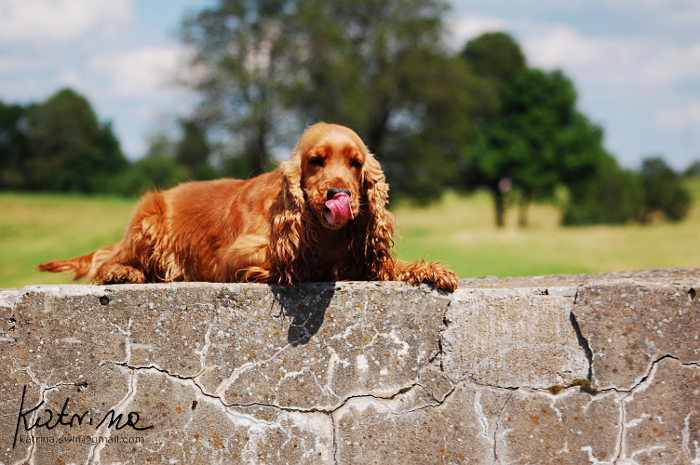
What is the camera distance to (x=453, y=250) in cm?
2383

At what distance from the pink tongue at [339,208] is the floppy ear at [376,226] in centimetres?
44

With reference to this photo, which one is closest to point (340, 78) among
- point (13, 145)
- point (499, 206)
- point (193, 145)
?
point (193, 145)

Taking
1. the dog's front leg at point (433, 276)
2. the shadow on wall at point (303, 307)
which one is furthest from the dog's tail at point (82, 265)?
the dog's front leg at point (433, 276)

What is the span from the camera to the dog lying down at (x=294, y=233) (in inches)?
140

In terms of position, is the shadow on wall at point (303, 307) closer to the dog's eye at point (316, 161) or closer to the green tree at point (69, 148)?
the dog's eye at point (316, 161)

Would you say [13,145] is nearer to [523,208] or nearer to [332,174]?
A: [523,208]

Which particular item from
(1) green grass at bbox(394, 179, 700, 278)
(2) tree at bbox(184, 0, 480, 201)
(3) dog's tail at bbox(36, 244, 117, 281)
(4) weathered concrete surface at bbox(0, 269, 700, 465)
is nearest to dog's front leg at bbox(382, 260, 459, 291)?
(4) weathered concrete surface at bbox(0, 269, 700, 465)

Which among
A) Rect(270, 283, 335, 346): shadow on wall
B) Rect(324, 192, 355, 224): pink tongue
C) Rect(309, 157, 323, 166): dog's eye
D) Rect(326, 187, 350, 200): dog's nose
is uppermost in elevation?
Rect(309, 157, 323, 166): dog's eye

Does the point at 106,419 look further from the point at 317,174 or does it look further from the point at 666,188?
the point at 666,188

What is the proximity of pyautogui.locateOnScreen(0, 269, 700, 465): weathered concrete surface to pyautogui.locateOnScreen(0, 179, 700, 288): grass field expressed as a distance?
9354 mm

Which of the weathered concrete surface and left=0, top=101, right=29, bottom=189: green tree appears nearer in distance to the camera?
the weathered concrete surface

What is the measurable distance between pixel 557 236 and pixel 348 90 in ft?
42.6

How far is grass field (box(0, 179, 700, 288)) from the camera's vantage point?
1862 centimetres

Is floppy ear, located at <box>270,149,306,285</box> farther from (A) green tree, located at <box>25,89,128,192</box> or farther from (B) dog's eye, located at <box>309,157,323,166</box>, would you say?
(A) green tree, located at <box>25,89,128,192</box>
